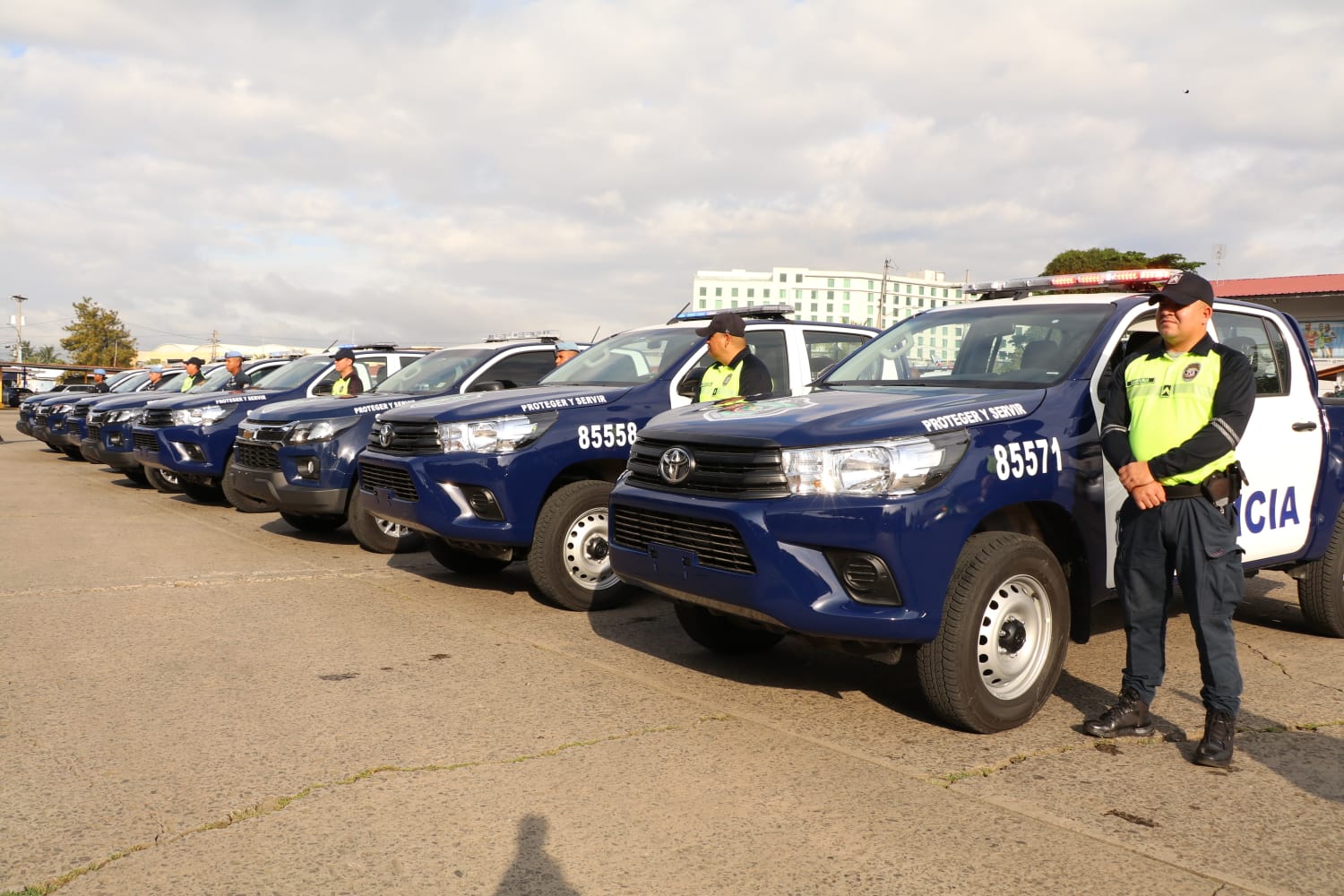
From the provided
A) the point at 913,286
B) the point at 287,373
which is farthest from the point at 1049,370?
the point at 913,286

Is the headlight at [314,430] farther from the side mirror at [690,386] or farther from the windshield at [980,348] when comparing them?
the windshield at [980,348]

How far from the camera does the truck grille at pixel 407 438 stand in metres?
6.59

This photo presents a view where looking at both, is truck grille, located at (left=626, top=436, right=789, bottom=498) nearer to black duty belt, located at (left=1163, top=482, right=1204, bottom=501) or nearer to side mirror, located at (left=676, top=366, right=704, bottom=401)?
black duty belt, located at (left=1163, top=482, right=1204, bottom=501)

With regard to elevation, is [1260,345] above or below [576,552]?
above

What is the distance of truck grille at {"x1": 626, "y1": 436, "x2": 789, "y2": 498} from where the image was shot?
4184 millimetres

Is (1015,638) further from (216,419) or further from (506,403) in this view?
(216,419)

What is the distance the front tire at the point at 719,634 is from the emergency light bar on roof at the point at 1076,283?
2353 mm

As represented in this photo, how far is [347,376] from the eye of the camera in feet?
36.9

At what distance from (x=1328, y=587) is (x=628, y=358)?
14.5 ft

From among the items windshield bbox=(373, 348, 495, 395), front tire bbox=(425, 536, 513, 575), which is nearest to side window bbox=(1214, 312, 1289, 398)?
front tire bbox=(425, 536, 513, 575)

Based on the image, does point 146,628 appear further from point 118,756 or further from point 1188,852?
point 1188,852

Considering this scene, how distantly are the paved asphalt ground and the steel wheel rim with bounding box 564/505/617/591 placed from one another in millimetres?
243

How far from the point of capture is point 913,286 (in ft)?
276

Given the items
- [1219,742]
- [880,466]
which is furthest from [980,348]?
[1219,742]
